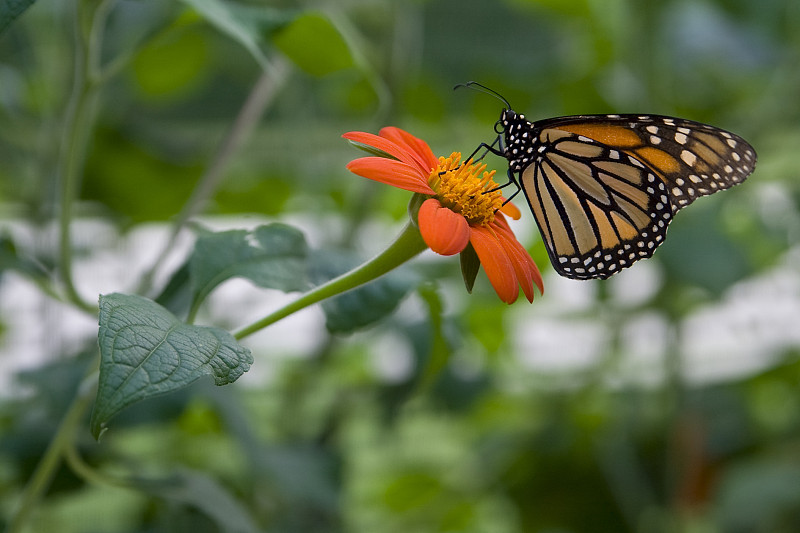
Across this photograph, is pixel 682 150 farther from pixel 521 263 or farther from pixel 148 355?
pixel 148 355

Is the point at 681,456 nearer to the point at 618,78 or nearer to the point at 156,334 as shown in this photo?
the point at 618,78

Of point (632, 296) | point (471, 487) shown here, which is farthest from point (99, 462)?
point (632, 296)

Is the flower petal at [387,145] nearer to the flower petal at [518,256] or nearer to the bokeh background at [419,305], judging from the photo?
the flower petal at [518,256]

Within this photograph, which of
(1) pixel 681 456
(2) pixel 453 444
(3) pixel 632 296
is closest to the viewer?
(1) pixel 681 456

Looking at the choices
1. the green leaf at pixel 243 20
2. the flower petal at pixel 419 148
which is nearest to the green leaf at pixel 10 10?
the green leaf at pixel 243 20

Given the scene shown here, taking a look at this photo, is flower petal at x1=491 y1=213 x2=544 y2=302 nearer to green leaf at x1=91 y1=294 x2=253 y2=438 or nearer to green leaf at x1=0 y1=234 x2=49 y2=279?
green leaf at x1=91 y1=294 x2=253 y2=438

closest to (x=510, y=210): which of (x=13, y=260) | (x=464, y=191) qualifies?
(x=464, y=191)

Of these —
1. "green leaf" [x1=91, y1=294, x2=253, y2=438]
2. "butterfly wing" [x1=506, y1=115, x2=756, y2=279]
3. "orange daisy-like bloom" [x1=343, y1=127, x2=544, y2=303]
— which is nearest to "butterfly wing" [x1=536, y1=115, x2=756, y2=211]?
"butterfly wing" [x1=506, y1=115, x2=756, y2=279]
